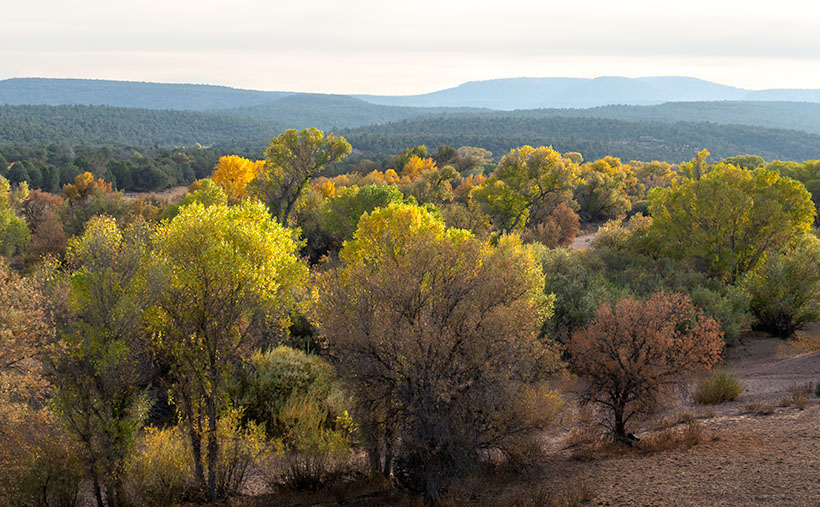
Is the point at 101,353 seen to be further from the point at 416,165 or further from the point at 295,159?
the point at 416,165

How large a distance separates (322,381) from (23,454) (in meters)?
8.12

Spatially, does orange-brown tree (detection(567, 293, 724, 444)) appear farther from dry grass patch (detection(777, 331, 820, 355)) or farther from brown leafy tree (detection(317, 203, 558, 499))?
dry grass patch (detection(777, 331, 820, 355))

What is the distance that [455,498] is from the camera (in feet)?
40.9

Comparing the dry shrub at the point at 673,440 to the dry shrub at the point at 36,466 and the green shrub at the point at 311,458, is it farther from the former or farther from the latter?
the dry shrub at the point at 36,466

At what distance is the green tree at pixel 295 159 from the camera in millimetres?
36500

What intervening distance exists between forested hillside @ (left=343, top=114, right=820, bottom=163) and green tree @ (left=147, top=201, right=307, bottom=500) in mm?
126295

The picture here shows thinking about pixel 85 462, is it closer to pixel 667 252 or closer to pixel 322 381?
pixel 322 381

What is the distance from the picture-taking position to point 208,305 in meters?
12.7

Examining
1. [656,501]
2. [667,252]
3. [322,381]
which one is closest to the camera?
[656,501]

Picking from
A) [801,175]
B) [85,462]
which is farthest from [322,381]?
[801,175]

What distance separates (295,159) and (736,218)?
2544 cm

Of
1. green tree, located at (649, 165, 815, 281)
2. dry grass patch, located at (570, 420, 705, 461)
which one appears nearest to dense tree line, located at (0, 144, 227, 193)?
green tree, located at (649, 165, 815, 281)

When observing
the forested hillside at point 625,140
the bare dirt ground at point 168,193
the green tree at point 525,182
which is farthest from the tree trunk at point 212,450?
the forested hillside at point 625,140

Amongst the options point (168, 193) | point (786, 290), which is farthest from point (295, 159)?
point (168, 193)
